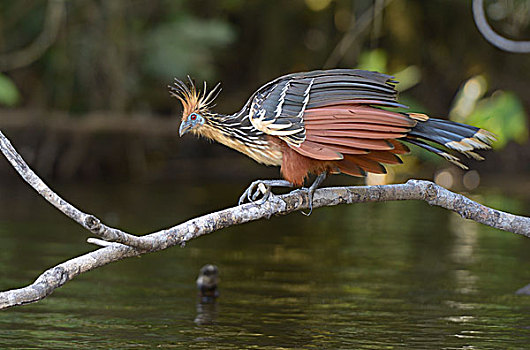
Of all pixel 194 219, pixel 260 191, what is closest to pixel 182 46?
pixel 260 191

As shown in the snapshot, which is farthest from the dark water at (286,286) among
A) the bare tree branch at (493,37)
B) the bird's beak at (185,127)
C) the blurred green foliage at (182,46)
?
the blurred green foliage at (182,46)

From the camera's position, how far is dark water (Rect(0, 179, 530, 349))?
3738 millimetres

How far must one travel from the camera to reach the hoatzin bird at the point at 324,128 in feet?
10.5

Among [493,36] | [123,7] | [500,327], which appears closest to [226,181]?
[123,7]

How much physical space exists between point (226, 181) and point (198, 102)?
8.52 metres

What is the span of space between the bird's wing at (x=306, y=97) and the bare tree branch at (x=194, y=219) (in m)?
0.25

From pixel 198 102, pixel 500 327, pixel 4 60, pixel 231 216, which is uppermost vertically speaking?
pixel 4 60

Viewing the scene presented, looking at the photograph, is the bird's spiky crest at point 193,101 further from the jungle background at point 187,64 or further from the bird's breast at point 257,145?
the jungle background at point 187,64

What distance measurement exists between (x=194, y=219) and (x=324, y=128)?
24.1 inches

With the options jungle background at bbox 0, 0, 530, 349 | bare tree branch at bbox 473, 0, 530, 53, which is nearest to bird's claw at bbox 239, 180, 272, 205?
jungle background at bbox 0, 0, 530, 349

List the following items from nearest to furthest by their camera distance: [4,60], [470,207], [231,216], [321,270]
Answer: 1. [231,216]
2. [470,207]
3. [321,270]
4. [4,60]

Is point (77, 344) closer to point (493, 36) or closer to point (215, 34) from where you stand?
point (493, 36)

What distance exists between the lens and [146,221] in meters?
7.65

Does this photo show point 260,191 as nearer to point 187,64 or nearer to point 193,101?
point 193,101
